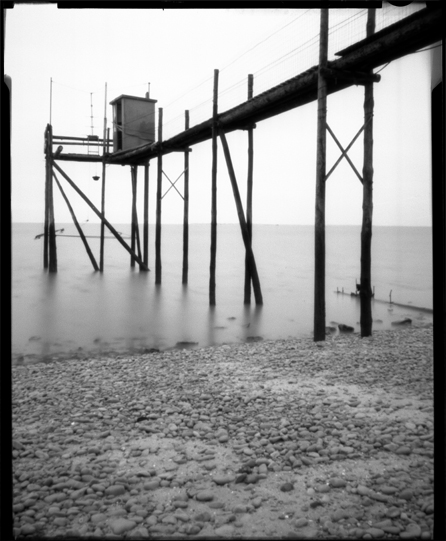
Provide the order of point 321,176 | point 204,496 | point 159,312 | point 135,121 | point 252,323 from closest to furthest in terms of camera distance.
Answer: point 204,496 → point 321,176 → point 252,323 → point 159,312 → point 135,121

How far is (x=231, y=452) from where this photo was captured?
3863 millimetres

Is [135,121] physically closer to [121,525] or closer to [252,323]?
[252,323]

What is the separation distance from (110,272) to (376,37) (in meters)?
23.8

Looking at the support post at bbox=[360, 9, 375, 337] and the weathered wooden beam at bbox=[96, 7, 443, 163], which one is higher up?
the weathered wooden beam at bbox=[96, 7, 443, 163]

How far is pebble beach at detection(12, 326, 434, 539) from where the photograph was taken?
2941 millimetres

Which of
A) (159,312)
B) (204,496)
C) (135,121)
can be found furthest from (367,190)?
(135,121)

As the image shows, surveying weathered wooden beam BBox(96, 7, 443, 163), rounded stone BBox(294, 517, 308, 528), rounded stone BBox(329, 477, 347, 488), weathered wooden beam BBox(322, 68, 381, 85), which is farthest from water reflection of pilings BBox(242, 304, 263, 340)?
rounded stone BBox(294, 517, 308, 528)

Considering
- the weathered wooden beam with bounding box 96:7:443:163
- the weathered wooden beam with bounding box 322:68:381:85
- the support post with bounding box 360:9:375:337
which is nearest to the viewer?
the weathered wooden beam with bounding box 96:7:443:163

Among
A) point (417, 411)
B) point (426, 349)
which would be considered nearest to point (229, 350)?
point (426, 349)

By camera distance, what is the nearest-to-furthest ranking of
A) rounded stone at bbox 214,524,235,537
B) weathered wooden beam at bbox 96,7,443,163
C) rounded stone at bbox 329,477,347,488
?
rounded stone at bbox 214,524,235,537, rounded stone at bbox 329,477,347,488, weathered wooden beam at bbox 96,7,443,163

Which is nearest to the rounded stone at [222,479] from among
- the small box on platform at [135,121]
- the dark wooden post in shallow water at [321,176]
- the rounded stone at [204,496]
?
the rounded stone at [204,496]

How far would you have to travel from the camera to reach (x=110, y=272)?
94.0 feet

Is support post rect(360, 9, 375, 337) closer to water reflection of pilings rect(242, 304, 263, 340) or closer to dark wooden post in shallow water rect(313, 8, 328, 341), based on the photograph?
dark wooden post in shallow water rect(313, 8, 328, 341)

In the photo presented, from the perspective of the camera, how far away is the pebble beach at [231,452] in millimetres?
2941
